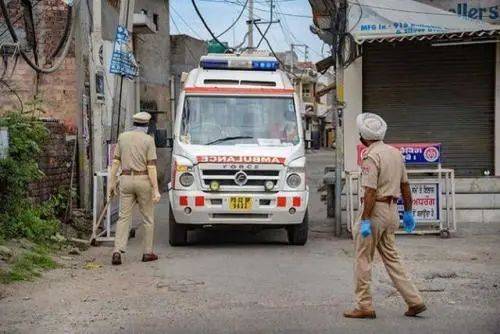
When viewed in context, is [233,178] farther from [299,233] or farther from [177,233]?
[299,233]

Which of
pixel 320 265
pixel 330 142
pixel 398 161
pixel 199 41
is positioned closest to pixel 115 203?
pixel 320 265

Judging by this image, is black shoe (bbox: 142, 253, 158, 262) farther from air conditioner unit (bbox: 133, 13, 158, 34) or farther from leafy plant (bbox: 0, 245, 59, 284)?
air conditioner unit (bbox: 133, 13, 158, 34)

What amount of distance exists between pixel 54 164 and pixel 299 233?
14.0 ft

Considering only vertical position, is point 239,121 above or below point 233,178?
above

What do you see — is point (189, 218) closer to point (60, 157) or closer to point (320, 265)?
point (320, 265)

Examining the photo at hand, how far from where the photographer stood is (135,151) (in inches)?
370

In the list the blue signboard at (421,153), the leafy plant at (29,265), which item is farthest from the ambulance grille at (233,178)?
the leafy plant at (29,265)

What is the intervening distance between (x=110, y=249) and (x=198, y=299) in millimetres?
3863

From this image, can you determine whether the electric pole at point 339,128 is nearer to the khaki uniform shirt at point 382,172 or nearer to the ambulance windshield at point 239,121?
the ambulance windshield at point 239,121

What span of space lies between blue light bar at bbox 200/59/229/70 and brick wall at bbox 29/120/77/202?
2.68m

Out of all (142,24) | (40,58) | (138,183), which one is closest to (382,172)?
(138,183)

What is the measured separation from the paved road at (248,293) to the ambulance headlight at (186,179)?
98 centimetres

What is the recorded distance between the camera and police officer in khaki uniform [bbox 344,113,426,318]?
622 centimetres

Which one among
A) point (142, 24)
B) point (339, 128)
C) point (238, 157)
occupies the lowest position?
point (238, 157)
